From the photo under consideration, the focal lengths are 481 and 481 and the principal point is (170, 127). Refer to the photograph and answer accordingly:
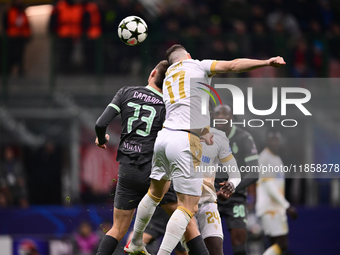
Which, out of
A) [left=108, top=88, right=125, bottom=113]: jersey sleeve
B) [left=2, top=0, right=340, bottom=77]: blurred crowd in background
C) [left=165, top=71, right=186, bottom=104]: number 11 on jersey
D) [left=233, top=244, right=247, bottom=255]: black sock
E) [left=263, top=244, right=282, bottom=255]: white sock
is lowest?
[left=263, top=244, right=282, bottom=255]: white sock

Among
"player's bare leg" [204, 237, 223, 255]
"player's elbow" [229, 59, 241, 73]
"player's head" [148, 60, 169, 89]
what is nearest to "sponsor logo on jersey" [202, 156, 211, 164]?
"player's bare leg" [204, 237, 223, 255]

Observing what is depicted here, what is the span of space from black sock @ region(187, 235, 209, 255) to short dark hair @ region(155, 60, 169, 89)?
180 centimetres

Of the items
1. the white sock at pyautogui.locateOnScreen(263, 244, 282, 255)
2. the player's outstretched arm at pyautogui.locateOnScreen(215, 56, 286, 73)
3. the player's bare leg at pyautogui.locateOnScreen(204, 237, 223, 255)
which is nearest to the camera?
the player's outstretched arm at pyautogui.locateOnScreen(215, 56, 286, 73)

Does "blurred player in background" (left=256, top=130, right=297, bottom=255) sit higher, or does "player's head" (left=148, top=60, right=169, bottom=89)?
"player's head" (left=148, top=60, right=169, bottom=89)

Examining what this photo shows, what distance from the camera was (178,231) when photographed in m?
4.91

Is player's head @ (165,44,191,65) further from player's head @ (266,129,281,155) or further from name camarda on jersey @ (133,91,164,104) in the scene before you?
player's head @ (266,129,281,155)

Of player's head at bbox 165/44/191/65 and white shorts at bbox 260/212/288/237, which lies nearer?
player's head at bbox 165/44/191/65

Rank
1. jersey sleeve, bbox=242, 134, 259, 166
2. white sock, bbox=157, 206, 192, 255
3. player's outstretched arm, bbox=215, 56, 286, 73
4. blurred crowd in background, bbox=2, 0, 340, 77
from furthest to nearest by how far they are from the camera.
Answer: blurred crowd in background, bbox=2, 0, 340, 77, jersey sleeve, bbox=242, 134, 259, 166, white sock, bbox=157, 206, 192, 255, player's outstretched arm, bbox=215, 56, 286, 73

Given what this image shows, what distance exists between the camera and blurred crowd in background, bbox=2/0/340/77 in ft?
38.4

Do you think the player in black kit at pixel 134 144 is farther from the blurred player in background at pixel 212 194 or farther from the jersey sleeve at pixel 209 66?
the jersey sleeve at pixel 209 66

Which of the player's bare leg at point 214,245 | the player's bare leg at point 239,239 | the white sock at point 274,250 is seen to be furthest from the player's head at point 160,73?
the white sock at point 274,250

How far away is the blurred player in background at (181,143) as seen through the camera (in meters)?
4.92

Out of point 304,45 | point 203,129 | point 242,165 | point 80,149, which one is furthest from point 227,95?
point 203,129

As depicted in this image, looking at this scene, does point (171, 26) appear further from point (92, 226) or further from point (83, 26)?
point (92, 226)
